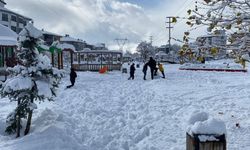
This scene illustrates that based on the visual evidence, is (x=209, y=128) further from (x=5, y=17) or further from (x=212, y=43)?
(x=5, y=17)

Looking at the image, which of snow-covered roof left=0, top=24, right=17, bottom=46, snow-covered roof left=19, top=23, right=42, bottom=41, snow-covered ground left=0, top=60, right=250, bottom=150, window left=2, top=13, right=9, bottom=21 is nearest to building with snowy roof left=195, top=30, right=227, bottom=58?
snow-covered ground left=0, top=60, right=250, bottom=150

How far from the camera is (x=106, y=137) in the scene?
8.58 m

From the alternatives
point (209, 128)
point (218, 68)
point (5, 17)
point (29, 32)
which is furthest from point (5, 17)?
point (209, 128)

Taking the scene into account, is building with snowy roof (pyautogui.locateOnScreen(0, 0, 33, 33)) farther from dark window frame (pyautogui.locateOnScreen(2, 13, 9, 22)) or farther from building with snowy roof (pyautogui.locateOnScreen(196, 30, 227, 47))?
building with snowy roof (pyautogui.locateOnScreen(196, 30, 227, 47))

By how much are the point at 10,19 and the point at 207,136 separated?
2859 inches

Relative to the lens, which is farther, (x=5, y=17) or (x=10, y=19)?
(x=10, y=19)

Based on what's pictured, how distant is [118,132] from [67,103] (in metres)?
5.45

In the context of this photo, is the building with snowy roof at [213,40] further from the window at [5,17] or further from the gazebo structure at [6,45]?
the window at [5,17]

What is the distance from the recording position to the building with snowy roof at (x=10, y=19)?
229 ft

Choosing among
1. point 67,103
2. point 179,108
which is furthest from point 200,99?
point 67,103

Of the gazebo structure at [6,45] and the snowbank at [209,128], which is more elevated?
the gazebo structure at [6,45]

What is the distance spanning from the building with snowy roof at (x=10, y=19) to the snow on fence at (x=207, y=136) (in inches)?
2728

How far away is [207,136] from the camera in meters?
4.75

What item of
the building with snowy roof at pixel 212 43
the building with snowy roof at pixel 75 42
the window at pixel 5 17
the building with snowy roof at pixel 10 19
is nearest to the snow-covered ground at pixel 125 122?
the building with snowy roof at pixel 212 43
